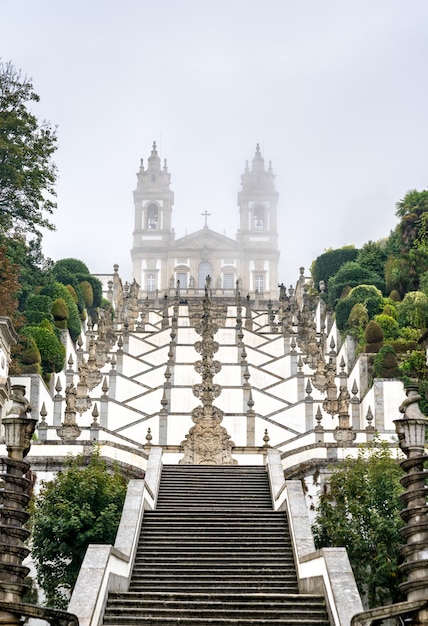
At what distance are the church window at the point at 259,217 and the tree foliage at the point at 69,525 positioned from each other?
6680cm

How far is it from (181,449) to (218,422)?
4.50 feet

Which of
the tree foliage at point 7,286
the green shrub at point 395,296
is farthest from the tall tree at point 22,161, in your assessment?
the green shrub at point 395,296

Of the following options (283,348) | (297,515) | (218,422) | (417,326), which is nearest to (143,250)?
(283,348)

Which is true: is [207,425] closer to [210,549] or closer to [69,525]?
[69,525]

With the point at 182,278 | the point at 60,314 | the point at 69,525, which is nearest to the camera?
the point at 69,525

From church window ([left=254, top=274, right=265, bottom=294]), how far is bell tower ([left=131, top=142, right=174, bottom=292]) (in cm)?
687

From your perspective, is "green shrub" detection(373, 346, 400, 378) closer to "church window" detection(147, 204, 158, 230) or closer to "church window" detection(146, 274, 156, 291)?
"church window" detection(146, 274, 156, 291)

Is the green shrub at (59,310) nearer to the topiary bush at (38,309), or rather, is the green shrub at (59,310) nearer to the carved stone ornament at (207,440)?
the topiary bush at (38,309)

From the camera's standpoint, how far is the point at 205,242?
83.0m

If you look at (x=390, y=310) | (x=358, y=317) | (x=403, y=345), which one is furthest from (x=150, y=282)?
(x=403, y=345)

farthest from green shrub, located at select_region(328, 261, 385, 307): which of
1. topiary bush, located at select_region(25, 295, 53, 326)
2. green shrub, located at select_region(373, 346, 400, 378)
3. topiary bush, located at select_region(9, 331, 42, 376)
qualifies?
topiary bush, located at select_region(9, 331, 42, 376)

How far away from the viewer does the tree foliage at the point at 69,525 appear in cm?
2131

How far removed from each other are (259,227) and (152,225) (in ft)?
28.7

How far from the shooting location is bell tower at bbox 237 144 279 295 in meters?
82.1
